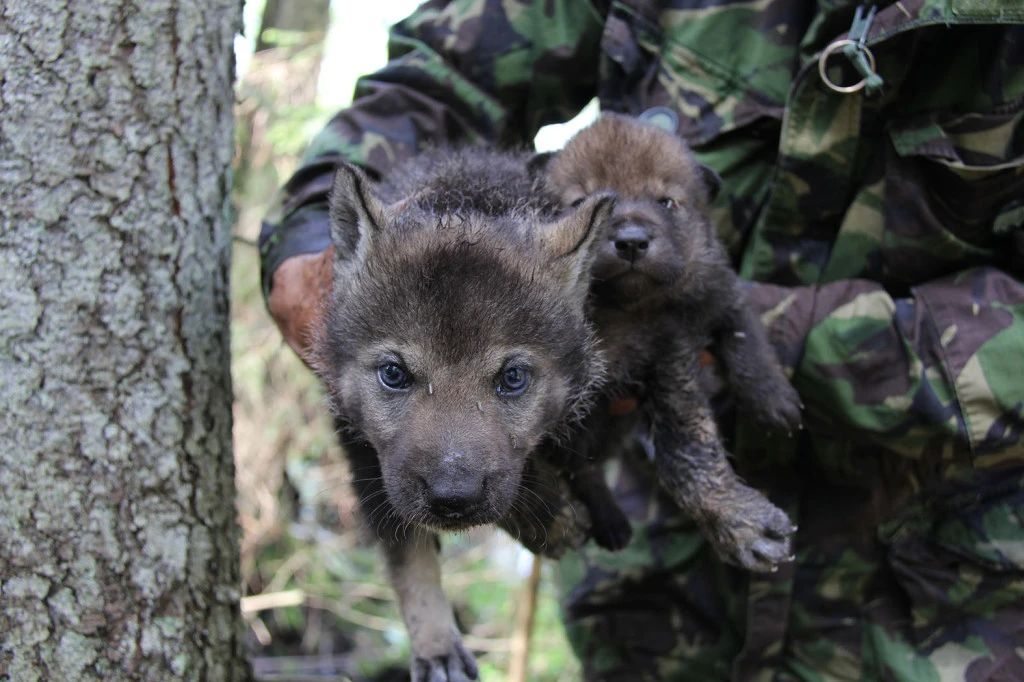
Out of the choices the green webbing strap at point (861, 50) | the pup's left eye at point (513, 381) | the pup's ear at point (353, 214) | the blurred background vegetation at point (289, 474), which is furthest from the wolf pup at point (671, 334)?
the blurred background vegetation at point (289, 474)

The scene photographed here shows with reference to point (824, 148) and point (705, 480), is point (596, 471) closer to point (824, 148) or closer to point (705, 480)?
point (705, 480)

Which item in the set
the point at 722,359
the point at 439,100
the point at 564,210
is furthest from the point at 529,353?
the point at 439,100

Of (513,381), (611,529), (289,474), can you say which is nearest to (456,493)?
(513,381)

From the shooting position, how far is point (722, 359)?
3045 mm

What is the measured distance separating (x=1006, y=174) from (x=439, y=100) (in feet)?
6.21

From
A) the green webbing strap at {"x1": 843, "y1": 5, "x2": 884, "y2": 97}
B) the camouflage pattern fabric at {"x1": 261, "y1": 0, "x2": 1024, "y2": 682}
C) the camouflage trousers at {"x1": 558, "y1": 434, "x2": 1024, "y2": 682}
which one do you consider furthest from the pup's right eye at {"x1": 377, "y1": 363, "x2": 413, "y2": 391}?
the green webbing strap at {"x1": 843, "y1": 5, "x2": 884, "y2": 97}

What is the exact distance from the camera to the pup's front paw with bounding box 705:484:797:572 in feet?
8.79

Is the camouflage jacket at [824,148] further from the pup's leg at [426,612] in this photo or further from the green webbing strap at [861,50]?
the pup's leg at [426,612]

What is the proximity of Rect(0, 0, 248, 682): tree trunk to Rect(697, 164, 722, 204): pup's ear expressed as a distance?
1.52 metres

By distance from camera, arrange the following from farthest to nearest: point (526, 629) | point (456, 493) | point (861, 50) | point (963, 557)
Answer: point (526, 629) < point (963, 557) < point (861, 50) < point (456, 493)

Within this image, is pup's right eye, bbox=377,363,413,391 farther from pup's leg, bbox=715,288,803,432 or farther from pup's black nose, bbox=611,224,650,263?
pup's leg, bbox=715,288,803,432

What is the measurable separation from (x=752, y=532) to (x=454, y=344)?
1062 mm

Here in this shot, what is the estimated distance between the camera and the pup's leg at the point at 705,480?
8.85ft

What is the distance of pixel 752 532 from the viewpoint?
2699mm
